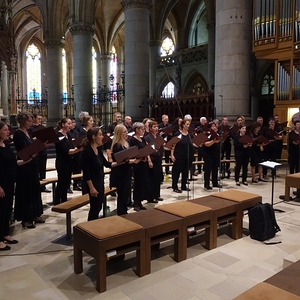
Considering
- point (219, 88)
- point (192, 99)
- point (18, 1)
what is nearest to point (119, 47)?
point (18, 1)

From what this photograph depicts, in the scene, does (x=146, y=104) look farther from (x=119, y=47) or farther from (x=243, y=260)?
(x=119, y=47)

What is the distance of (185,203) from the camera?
4.77m

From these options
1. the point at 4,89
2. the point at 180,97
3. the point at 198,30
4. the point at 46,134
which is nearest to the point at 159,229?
the point at 46,134

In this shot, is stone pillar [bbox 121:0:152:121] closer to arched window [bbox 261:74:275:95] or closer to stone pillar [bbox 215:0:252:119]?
stone pillar [bbox 215:0:252:119]

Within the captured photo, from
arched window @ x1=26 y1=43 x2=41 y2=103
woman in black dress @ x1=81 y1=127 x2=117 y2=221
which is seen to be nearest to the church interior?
woman in black dress @ x1=81 y1=127 x2=117 y2=221

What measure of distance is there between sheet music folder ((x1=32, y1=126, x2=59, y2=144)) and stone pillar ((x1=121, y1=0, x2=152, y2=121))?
898 centimetres

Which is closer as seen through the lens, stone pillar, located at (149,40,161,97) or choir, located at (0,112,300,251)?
choir, located at (0,112,300,251)

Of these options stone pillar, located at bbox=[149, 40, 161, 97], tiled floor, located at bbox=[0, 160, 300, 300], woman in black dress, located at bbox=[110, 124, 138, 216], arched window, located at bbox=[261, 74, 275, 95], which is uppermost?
stone pillar, located at bbox=[149, 40, 161, 97]

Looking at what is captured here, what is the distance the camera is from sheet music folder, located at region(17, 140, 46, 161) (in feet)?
15.6

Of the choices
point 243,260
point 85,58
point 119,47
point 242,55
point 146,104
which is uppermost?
point 119,47

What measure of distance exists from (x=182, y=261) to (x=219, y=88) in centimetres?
792

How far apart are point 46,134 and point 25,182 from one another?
31.8 inches

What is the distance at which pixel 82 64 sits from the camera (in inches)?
712

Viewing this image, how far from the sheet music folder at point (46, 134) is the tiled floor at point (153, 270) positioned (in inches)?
55.6
